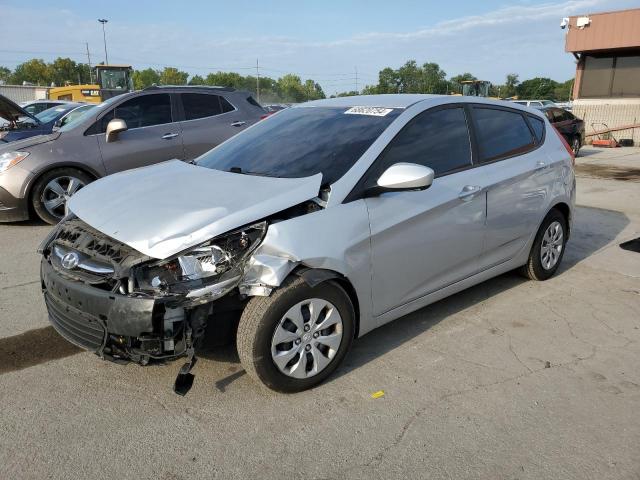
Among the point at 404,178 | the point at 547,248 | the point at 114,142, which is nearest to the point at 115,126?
the point at 114,142

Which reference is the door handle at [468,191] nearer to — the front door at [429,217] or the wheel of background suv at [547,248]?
the front door at [429,217]

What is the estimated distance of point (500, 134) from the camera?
14.6ft

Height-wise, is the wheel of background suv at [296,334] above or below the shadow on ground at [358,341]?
above

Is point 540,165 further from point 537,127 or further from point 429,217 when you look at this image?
point 429,217

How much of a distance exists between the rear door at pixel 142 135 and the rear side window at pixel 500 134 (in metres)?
4.82

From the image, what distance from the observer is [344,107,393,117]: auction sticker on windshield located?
3.80m

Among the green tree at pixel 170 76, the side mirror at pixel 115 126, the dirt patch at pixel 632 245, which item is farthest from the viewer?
the green tree at pixel 170 76

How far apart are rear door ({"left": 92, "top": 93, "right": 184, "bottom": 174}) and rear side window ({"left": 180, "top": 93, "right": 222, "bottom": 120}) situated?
253 mm

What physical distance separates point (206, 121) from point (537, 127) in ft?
16.4

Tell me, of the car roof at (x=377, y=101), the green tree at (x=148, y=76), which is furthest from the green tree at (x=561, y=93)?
the car roof at (x=377, y=101)

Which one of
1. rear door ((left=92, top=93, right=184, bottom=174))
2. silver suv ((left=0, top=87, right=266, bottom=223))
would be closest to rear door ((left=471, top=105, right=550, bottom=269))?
silver suv ((left=0, top=87, right=266, bottom=223))

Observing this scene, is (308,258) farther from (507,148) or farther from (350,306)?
(507,148)

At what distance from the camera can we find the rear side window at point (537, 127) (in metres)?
4.86

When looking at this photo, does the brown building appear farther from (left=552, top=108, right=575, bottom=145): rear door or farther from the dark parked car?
(left=552, top=108, right=575, bottom=145): rear door
